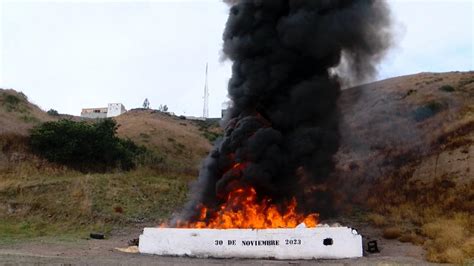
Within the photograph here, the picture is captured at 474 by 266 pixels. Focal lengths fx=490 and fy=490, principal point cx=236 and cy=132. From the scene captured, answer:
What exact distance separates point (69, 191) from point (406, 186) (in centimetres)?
2241

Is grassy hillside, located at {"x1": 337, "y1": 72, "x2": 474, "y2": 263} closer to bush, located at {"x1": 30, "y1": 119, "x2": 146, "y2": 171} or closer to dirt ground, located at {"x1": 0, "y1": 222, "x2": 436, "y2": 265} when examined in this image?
dirt ground, located at {"x1": 0, "y1": 222, "x2": 436, "y2": 265}

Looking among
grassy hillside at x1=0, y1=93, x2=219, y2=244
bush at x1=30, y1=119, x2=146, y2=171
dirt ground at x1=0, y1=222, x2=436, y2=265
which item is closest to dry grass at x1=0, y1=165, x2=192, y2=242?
grassy hillside at x1=0, y1=93, x2=219, y2=244

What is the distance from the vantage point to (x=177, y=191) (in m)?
36.5

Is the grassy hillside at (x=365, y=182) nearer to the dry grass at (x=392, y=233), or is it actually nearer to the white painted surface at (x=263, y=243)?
the dry grass at (x=392, y=233)

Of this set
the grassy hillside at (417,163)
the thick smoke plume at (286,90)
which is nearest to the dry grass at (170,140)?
the grassy hillside at (417,163)

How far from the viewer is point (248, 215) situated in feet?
73.0

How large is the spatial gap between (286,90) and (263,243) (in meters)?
8.84

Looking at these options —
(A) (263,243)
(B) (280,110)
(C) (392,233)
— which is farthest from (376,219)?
(A) (263,243)

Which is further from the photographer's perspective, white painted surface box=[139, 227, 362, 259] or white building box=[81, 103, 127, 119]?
white building box=[81, 103, 127, 119]

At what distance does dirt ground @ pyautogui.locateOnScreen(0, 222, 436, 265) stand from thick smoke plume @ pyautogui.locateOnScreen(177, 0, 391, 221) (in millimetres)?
4700

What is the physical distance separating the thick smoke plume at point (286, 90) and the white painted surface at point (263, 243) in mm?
3781

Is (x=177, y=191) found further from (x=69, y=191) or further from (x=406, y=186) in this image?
(x=406, y=186)

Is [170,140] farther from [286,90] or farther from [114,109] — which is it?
[114,109]

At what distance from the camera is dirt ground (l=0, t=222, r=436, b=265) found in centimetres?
1653
